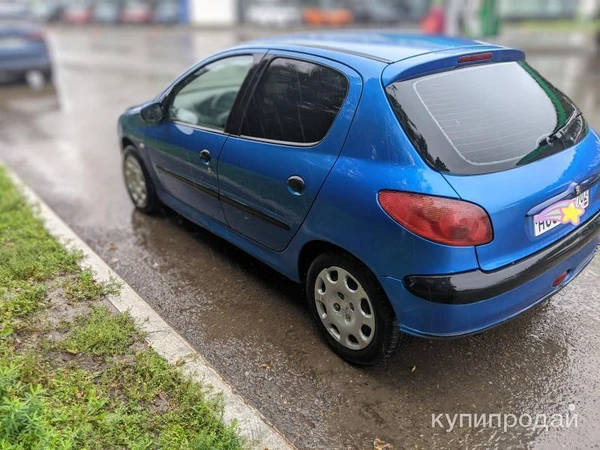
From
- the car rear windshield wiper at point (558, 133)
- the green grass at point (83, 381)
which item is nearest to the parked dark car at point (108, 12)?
the green grass at point (83, 381)

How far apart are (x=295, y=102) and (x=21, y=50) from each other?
10.5m

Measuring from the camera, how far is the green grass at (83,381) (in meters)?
2.45

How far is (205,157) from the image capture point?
381cm

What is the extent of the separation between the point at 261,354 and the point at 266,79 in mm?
1702

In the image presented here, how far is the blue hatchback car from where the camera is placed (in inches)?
99.8

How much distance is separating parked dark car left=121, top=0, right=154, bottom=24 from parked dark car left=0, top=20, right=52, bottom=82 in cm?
2576

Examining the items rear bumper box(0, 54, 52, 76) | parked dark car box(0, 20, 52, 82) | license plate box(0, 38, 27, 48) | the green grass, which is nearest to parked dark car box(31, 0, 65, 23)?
parked dark car box(0, 20, 52, 82)

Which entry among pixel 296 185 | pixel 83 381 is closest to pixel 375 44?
pixel 296 185

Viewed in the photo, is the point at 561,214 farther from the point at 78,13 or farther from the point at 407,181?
the point at 78,13

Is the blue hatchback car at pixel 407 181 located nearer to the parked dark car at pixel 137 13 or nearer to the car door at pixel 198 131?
the car door at pixel 198 131

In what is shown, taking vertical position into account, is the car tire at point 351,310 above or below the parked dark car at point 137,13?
above

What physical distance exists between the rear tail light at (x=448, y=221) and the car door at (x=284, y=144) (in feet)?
1.87

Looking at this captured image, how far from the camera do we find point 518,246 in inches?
103

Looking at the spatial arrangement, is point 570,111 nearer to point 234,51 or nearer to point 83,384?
point 234,51
